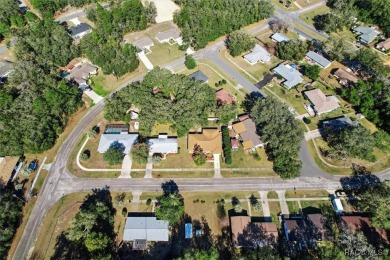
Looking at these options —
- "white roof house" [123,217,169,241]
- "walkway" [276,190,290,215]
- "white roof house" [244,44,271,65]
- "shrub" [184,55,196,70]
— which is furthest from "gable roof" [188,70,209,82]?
"white roof house" [123,217,169,241]

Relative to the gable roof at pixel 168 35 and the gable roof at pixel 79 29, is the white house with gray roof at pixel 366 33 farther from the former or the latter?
the gable roof at pixel 79 29

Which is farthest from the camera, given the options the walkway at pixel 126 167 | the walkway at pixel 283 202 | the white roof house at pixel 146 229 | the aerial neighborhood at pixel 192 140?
the walkway at pixel 126 167

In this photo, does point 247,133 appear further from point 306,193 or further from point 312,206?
point 312,206

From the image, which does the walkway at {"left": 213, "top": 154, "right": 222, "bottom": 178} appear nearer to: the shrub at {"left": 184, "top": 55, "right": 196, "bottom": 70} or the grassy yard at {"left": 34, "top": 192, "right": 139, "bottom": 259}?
the grassy yard at {"left": 34, "top": 192, "right": 139, "bottom": 259}

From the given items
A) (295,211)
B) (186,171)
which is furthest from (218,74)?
(295,211)

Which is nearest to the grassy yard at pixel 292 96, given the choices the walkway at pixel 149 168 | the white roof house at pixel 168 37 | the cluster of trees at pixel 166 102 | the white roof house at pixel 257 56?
the white roof house at pixel 257 56

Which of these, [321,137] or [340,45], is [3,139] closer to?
[321,137]

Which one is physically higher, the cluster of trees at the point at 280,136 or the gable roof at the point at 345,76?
the gable roof at the point at 345,76
